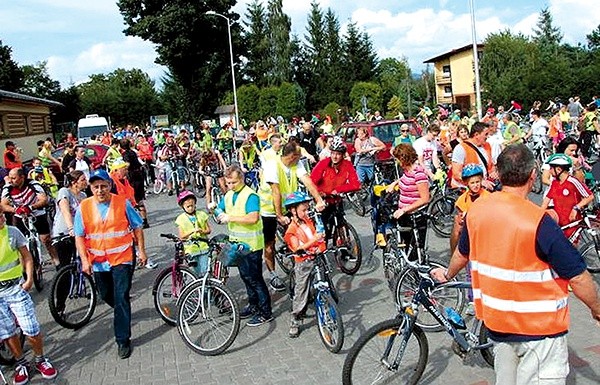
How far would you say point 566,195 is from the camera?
672cm

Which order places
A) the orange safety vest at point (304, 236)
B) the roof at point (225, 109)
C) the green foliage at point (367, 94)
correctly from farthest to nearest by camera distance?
1. the green foliage at point (367, 94)
2. the roof at point (225, 109)
3. the orange safety vest at point (304, 236)

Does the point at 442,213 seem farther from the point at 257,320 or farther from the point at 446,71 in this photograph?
the point at 446,71

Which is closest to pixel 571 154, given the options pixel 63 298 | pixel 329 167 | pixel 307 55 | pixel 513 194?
pixel 329 167

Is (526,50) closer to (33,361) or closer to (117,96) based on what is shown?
(117,96)

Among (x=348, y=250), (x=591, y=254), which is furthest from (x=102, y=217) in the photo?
(x=591, y=254)

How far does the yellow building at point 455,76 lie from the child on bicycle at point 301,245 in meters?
62.1

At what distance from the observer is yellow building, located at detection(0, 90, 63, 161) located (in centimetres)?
2491

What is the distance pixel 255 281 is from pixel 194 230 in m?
1.01

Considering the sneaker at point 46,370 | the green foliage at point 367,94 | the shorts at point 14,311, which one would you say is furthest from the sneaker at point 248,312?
the green foliage at point 367,94

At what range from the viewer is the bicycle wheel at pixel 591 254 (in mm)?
6997

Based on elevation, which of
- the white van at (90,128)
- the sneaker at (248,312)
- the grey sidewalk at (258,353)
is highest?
the white van at (90,128)

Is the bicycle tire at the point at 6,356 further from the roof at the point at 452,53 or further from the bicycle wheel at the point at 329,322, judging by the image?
the roof at the point at 452,53

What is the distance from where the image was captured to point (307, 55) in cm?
6975

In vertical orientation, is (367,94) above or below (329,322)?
above
